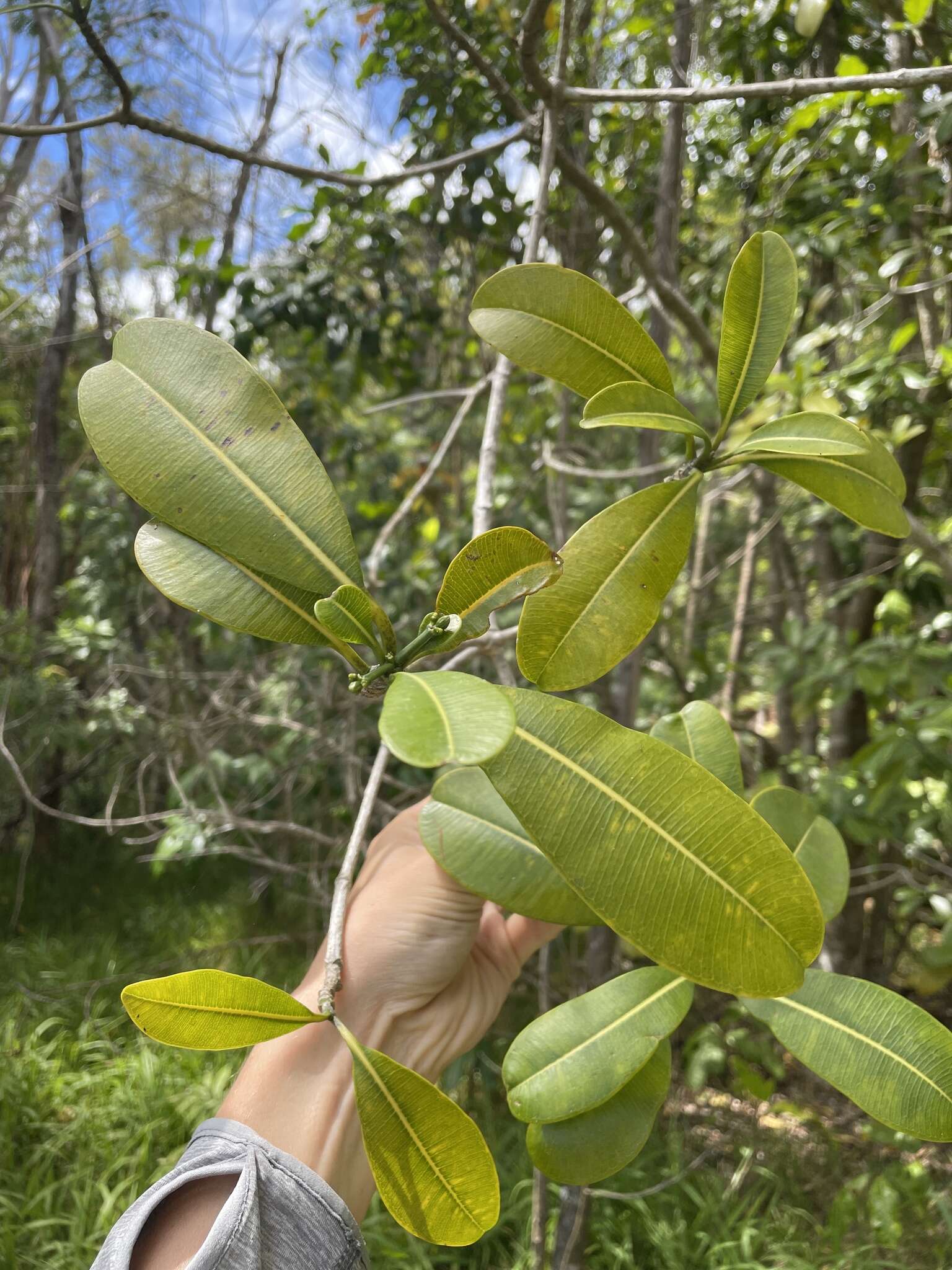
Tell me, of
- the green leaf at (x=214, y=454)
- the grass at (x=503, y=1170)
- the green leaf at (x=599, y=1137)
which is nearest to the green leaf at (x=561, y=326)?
the green leaf at (x=214, y=454)

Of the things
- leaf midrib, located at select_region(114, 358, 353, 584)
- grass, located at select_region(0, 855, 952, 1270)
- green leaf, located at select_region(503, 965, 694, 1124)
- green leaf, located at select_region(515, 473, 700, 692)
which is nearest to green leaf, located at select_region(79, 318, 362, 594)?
leaf midrib, located at select_region(114, 358, 353, 584)

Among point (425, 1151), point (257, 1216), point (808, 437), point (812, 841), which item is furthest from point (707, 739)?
point (257, 1216)

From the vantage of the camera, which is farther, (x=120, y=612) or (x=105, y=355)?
(x=120, y=612)

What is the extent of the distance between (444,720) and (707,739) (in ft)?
1.25

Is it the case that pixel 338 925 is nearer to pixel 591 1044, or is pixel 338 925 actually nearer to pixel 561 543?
pixel 591 1044

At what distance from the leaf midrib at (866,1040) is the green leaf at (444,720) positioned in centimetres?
36

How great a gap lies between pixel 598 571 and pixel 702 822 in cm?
17

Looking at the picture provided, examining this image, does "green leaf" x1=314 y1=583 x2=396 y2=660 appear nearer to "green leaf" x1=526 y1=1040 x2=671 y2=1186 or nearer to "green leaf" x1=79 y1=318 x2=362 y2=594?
"green leaf" x1=79 y1=318 x2=362 y2=594

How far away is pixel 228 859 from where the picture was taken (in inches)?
127

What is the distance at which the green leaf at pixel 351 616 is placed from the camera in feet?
1.34

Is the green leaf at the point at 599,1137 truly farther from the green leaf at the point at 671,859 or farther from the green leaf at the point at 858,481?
the green leaf at the point at 858,481

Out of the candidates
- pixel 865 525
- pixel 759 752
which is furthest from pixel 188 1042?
pixel 759 752

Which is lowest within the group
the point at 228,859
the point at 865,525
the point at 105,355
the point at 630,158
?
the point at 228,859

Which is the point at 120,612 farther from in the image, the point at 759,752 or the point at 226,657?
the point at 759,752
